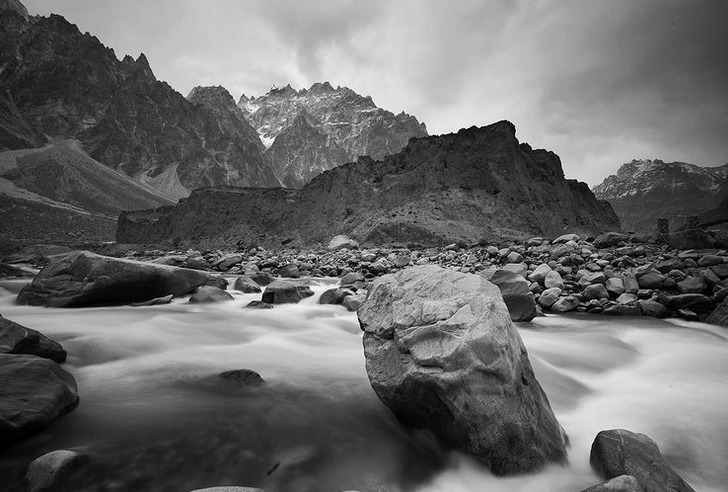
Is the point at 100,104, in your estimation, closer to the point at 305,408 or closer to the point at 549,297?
the point at 549,297

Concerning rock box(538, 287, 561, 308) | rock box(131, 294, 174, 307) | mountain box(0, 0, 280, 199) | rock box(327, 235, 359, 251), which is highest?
mountain box(0, 0, 280, 199)

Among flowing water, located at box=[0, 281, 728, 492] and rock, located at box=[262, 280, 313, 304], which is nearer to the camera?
flowing water, located at box=[0, 281, 728, 492]

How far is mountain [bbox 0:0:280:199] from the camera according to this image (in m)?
146

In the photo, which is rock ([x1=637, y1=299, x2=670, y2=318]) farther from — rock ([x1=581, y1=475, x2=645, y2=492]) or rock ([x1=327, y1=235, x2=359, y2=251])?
rock ([x1=327, y1=235, x2=359, y2=251])

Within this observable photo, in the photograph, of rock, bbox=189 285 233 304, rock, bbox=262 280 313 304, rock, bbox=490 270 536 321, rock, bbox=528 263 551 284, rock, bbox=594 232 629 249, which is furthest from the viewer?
rock, bbox=594 232 629 249

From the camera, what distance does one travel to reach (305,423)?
145 inches

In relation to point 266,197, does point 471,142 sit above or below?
above

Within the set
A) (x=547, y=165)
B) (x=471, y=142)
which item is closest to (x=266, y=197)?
(x=471, y=142)

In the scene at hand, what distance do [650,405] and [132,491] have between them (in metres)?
5.31

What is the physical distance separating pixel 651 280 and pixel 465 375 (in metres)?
9.12

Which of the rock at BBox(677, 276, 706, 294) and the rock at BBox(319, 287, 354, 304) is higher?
the rock at BBox(677, 276, 706, 294)

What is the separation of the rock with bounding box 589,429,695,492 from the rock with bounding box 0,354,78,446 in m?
4.41

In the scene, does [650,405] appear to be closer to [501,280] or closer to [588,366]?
[588,366]

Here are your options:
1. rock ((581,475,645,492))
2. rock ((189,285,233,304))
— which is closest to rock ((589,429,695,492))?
rock ((581,475,645,492))
